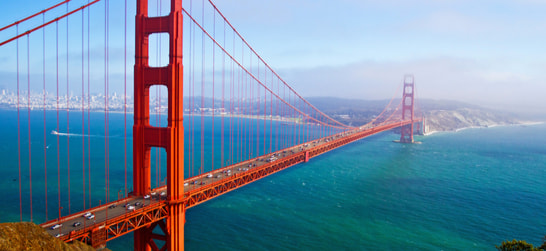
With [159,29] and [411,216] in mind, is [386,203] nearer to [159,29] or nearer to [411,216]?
[411,216]

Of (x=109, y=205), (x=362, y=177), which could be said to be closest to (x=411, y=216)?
(x=362, y=177)

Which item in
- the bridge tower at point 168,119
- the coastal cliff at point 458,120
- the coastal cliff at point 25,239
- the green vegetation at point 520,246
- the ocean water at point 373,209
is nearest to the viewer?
the coastal cliff at point 25,239

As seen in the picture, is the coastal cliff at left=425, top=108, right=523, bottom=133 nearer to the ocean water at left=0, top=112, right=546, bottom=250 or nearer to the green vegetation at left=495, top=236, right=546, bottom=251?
the ocean water at left=0, top=112, right=546, bottom=250

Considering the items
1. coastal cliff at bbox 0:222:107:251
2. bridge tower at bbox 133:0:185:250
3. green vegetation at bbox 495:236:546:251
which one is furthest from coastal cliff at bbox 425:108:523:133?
coastal cliff at bbox 0:222:107:251

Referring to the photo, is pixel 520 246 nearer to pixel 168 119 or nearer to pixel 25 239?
pixel 168 119

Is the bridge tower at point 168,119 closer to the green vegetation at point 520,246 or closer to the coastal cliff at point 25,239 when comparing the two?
the coastal cliff at point 25,239

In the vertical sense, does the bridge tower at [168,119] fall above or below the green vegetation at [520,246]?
above

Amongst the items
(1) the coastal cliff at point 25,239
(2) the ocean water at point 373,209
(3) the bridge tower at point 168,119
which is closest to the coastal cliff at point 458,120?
(2) the ocean water at point 373,209
